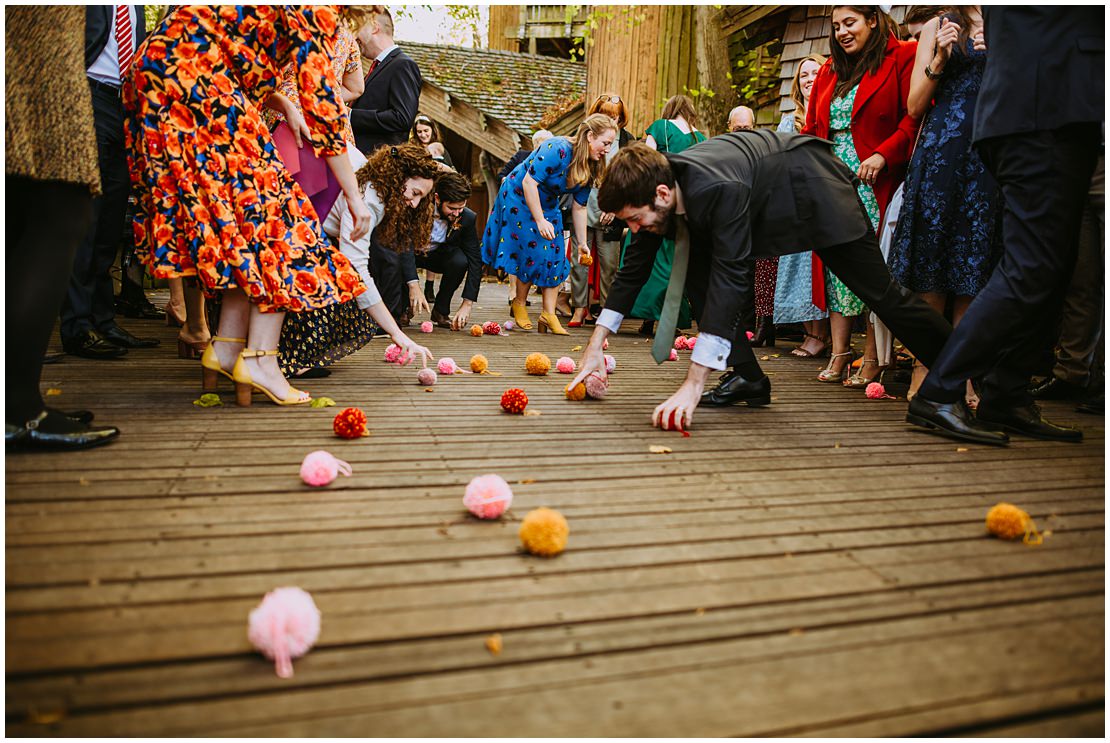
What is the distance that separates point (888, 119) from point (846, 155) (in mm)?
374

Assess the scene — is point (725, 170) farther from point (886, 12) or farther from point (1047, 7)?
point (886, 12)

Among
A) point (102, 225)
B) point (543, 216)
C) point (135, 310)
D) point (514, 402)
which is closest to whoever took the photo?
point (514, 402)

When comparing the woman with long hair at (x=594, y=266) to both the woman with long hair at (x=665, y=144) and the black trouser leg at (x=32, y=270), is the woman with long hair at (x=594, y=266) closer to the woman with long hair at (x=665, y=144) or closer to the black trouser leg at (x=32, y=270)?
the woman with long hair at (x=665, y=144)

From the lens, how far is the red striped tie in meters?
4.04

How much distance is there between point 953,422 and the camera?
9.98 ft

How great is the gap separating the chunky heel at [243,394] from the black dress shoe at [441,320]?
3755mm

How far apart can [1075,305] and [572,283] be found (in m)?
4.41

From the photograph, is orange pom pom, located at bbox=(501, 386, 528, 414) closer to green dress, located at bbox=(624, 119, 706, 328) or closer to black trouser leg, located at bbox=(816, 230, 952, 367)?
black trouser leg, located at bbox=(816, 230, 952, 367)

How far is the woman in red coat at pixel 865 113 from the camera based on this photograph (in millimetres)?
4047

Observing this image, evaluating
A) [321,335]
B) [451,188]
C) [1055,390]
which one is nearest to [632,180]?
[321,335]

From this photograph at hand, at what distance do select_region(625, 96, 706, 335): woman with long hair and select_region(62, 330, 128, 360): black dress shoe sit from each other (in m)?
3.79

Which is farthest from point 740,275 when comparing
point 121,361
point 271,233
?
point 121,361

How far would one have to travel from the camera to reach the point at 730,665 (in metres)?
1.33

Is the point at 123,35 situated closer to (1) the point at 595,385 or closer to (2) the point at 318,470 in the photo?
(1) the point at 595,385
